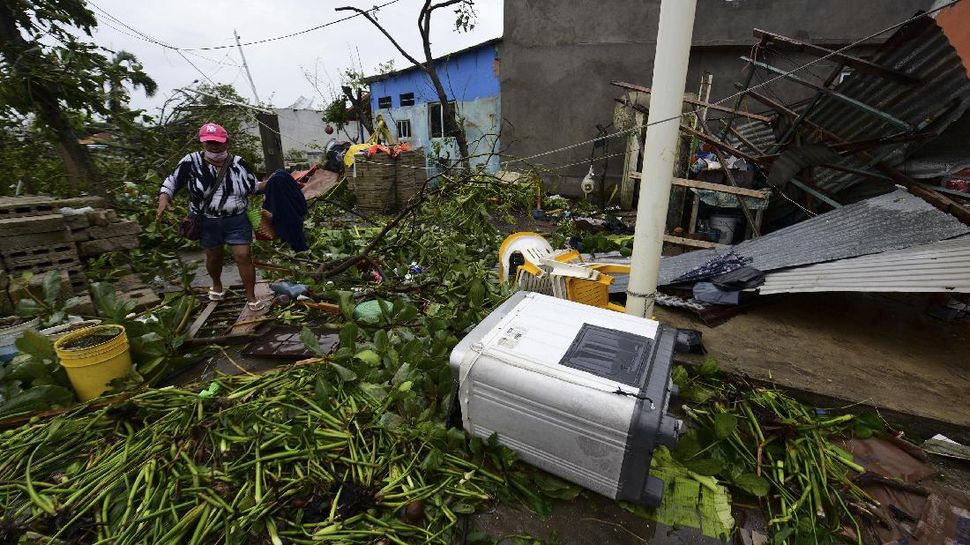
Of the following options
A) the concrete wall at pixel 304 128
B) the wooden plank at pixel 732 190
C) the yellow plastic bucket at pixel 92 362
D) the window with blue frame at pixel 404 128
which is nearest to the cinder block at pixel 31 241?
the yellow plastic bucket at pixel 92 362

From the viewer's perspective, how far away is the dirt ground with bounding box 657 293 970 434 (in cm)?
246

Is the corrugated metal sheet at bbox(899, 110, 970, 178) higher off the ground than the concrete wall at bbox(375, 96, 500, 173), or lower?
lower

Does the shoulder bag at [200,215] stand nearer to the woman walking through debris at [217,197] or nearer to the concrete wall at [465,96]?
the woman walking through debris at [217,197]

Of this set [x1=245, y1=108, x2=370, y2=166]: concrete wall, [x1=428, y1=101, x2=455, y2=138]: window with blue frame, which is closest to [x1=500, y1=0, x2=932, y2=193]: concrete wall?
[x1=428, y1=101, x2=455, y2=138]: window with blue frame

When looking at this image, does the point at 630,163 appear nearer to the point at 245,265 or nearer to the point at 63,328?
the point at 245,265

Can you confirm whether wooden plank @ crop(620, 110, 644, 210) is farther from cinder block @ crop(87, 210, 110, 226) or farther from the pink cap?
cinder block @ crop(87, 210, 110, 226)

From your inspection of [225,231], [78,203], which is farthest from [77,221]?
[225,231]

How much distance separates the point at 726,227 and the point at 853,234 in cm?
Result: 299

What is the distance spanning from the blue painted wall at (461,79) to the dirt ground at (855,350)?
1013cm

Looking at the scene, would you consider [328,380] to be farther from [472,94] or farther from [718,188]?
[472,94]

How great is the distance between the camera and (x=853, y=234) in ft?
10.8

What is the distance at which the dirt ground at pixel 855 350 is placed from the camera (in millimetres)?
2465

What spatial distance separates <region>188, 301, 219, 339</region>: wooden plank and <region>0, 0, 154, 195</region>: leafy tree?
A: 3.11 meters

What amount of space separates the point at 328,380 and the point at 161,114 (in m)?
8.74
